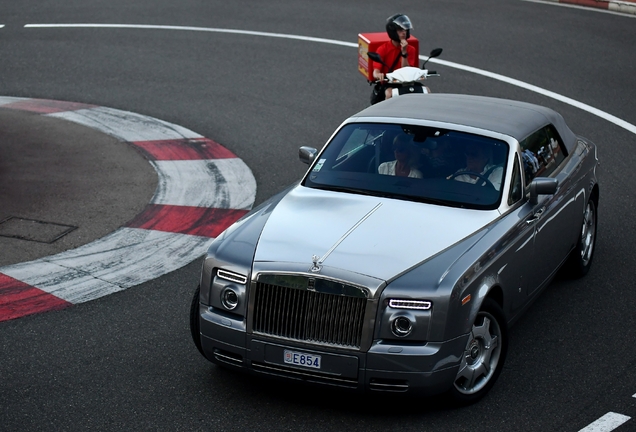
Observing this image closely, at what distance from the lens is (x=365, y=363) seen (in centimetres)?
556

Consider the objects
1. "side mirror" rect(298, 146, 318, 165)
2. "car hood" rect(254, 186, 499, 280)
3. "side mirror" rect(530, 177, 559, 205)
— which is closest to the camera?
"car hood" rect(254, 186, 499, 280)

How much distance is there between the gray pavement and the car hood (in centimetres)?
308

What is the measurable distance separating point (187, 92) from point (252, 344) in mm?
8914

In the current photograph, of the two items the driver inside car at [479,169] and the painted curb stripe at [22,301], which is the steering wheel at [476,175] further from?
the painted curb stripe at [22,301]

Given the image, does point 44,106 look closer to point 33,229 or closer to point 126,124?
point 126,124

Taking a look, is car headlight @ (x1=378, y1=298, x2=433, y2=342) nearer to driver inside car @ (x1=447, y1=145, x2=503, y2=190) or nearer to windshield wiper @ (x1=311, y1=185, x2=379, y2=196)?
windshield wiper @ (x1=311, y1=185, x2=379, y2=196)

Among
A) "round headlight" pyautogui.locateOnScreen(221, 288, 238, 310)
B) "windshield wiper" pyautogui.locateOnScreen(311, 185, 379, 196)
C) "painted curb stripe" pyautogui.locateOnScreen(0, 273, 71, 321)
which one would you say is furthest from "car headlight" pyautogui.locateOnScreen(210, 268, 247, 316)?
"painted curb stripe" pyautogui.locateOnScreen(0, 273, 71, 321)

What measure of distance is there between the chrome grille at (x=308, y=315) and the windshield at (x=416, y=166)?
1.38 metres

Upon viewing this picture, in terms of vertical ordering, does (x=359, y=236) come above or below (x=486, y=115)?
below

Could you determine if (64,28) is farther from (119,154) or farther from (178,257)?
(178,257)

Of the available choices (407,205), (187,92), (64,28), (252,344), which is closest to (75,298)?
(252,344)

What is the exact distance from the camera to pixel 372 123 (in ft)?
24.3

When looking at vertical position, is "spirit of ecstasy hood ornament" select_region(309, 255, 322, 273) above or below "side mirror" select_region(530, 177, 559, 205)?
below

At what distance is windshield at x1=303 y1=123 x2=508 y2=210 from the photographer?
6738 millimetres
